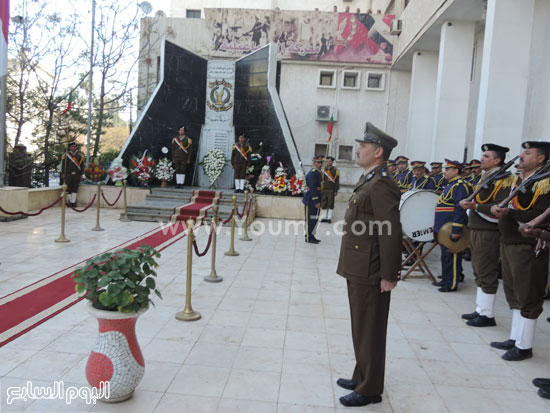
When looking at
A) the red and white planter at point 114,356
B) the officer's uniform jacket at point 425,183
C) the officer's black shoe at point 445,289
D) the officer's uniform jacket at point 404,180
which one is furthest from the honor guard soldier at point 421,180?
the red and white planter at point 114,356

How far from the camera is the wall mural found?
19.3 meters

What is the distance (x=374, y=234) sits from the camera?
3016mm

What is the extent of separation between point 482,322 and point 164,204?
918 centimetres

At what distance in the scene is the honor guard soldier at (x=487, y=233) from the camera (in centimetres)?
464

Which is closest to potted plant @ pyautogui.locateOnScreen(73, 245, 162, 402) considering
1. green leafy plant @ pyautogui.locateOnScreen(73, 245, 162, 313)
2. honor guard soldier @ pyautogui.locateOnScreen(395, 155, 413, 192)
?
green leafy plant @ pyautogui.locateOnScreen(73, 245, 162, 313)

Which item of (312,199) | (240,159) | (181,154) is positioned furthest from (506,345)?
(181,154)

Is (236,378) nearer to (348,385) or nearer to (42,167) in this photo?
(348,385)

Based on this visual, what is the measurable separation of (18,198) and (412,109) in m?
13.5

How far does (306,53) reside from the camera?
19.7 m

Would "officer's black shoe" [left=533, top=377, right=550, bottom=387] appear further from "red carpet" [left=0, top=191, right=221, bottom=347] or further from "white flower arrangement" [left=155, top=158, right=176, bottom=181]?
"white flower arrangement" [left=155, top=158, right=176, bottom=181]

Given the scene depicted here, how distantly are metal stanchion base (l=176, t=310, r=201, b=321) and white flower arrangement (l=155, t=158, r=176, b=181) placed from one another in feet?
30.8

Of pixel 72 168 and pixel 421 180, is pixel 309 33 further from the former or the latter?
pixel 421 180

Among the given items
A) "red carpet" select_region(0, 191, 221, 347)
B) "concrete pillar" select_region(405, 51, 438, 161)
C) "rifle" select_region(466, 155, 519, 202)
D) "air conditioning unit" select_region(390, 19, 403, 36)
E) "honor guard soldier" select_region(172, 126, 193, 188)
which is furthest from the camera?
"air conditioning unit" select_region(390, 19, 403, 36)

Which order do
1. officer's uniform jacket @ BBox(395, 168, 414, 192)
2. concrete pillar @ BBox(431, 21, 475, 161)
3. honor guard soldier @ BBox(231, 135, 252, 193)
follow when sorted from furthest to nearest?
honor guard soldier @ BBox(231, 135, 252, 193), concrete pillar @ BBox(431, 21, 475, 161), officer's uniform jacket @ BBox(395, 168, 414, 192)
